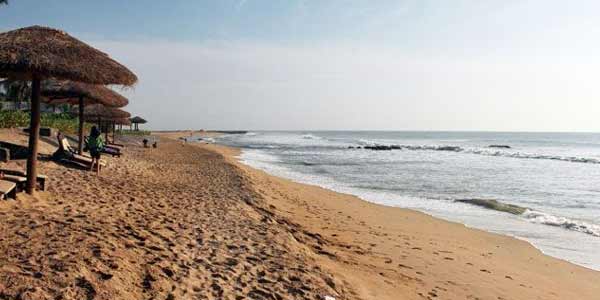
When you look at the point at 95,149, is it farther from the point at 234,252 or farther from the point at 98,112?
the point at 98,112

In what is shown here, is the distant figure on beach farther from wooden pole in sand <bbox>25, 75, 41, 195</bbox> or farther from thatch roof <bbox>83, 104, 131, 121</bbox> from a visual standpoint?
thatch roof <bbox>83, 104, 131, 121</bbox>

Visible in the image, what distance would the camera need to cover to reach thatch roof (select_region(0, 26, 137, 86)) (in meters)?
6.03

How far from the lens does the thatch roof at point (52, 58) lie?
19.8 ft

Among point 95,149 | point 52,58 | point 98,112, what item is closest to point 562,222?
point 52,58

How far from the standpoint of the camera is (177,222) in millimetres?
6508

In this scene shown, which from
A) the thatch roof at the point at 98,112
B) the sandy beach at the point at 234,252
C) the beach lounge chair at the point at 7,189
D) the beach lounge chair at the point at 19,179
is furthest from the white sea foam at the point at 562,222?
the thatch roof at the point at 98,112

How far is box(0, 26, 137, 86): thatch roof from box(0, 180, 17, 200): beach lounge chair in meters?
1.63

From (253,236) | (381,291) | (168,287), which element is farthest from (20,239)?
(381,291)

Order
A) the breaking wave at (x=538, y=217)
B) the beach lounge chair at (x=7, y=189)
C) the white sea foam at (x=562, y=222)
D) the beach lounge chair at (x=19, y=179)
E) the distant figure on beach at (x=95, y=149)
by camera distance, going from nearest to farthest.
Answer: the beach lounge chair at (x=7, y=189)
the beach lounge chair at (x=19, y=179)
the white sea foam at (x=562, y=222)
the breaking wave at (x=538, y=217)
the distant figure on beach at (x=95, y=149)

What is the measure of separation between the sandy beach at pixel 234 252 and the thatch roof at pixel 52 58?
1948 millimetres

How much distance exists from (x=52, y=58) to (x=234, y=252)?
4035 mm

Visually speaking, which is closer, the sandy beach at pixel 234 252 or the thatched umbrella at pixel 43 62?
the sandy beach at pixel 234 252

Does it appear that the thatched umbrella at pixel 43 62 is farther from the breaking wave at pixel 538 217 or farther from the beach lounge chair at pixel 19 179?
the breaking wave at pixel 538 217

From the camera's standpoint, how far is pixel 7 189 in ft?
19.4
